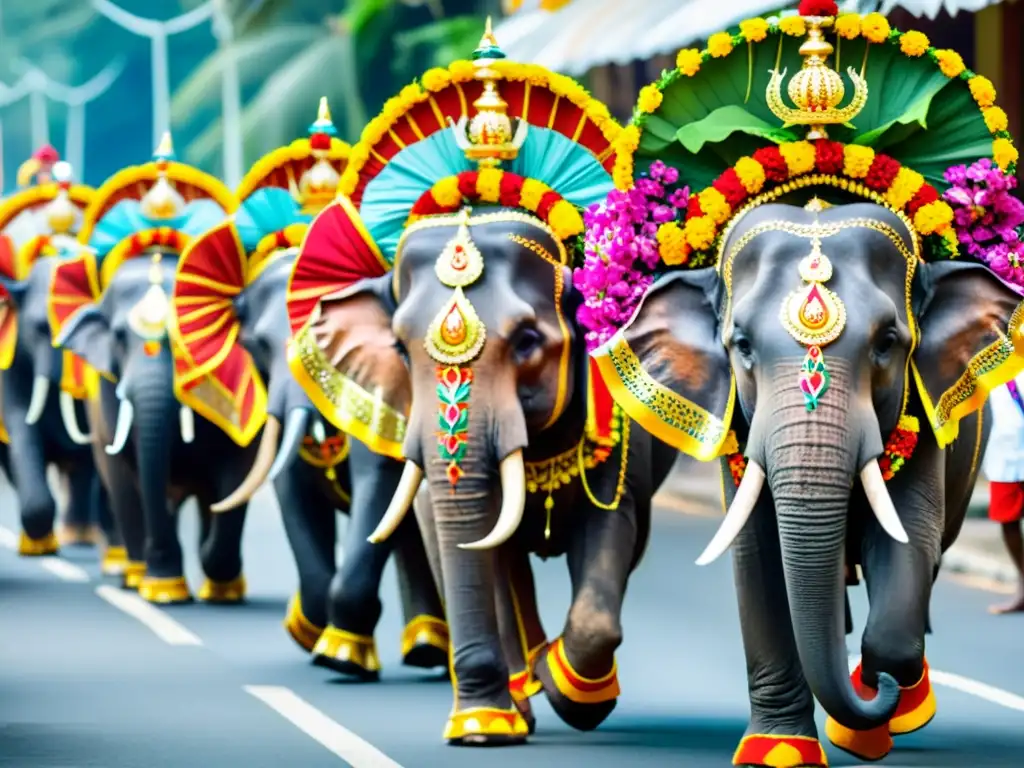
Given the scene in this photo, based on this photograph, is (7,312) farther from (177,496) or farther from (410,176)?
(410,176)

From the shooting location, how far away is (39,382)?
83.3 ft

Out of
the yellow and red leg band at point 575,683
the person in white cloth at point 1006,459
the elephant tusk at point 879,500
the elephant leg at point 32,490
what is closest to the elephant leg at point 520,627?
the yellow and red leg band at point 575,683

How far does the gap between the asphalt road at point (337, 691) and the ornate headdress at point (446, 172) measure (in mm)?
1403

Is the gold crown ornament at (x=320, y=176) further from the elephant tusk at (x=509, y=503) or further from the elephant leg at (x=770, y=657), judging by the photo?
the elephant leg at (x=770, y=657)

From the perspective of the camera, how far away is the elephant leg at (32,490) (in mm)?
24962

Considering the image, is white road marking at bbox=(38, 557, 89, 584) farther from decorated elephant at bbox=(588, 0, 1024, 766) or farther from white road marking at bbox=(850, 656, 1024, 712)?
decorated elephant at bbox=(588, 0, 1024, 766)

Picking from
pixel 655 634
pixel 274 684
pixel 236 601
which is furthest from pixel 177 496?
pixel 274 684

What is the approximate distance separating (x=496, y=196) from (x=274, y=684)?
3.17 m

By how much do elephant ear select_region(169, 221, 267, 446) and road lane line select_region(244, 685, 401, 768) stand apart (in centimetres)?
353

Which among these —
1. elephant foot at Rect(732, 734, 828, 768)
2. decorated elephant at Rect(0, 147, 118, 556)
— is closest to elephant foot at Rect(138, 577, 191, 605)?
decorated elephant at Rect(0, 147, 118, 556)

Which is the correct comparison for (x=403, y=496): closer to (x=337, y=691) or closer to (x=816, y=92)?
(x=337, y=691)

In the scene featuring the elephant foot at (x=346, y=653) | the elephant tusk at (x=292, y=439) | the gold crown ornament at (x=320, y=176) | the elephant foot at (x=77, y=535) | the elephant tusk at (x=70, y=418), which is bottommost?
the elephant foot at (x=77, y=535)

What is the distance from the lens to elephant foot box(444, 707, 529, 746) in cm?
1418

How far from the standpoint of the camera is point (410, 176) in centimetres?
1521
